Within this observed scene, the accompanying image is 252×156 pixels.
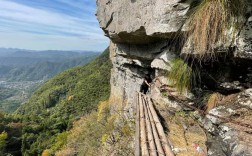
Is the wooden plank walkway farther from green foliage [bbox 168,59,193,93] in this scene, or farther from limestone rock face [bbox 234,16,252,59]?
limestone rock face [bbox 234,16,252,59]

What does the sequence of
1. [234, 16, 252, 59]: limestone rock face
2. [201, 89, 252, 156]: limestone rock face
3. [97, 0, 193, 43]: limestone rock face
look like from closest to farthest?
[201, 89, 252, 156]: limestone rock face
[234, 16, 252, 59]: limestone rock face
[97, 0, 193, 43]: limestone rock face

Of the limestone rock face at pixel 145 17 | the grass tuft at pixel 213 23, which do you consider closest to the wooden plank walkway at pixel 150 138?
the grass tuft at pixel 213 23

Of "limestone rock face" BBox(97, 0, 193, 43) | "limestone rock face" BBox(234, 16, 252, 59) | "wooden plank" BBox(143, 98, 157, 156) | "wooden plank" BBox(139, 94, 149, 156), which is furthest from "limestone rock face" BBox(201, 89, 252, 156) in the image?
"limestone rock face" BBox(97, 0, 193, 43)

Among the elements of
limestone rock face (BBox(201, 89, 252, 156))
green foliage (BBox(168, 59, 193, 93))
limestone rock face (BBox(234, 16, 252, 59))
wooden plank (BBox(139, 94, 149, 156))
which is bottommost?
wooden plank (BBox(139, 94, 149, 156))

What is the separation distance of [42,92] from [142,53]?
389 feet

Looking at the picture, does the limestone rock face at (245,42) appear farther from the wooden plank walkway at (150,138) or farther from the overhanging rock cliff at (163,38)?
the wooden plank walkway at (150,138)

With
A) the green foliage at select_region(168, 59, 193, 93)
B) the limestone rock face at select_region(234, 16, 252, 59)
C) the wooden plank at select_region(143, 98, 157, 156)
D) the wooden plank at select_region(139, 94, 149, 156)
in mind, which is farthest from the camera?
the green foliage at select_region(168, 59, 193, 93)

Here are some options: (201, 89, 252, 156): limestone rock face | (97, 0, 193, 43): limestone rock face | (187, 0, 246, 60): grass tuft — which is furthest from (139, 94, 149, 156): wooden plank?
(97, 0, 193, 43): limestone rock face

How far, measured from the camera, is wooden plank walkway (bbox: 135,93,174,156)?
494 cm

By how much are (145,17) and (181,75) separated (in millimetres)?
2713

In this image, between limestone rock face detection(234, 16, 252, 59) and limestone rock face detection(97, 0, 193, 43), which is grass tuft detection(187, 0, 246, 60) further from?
limestone rock face detection(97, 0, 193, 43)

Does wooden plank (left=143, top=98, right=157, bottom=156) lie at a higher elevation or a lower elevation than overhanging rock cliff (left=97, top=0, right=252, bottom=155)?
lower

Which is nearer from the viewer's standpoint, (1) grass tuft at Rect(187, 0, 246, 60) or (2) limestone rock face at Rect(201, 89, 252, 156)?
(2) limestone rock face at Rect(201, 89, 252, 156)

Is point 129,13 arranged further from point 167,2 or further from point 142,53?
point 167,2
